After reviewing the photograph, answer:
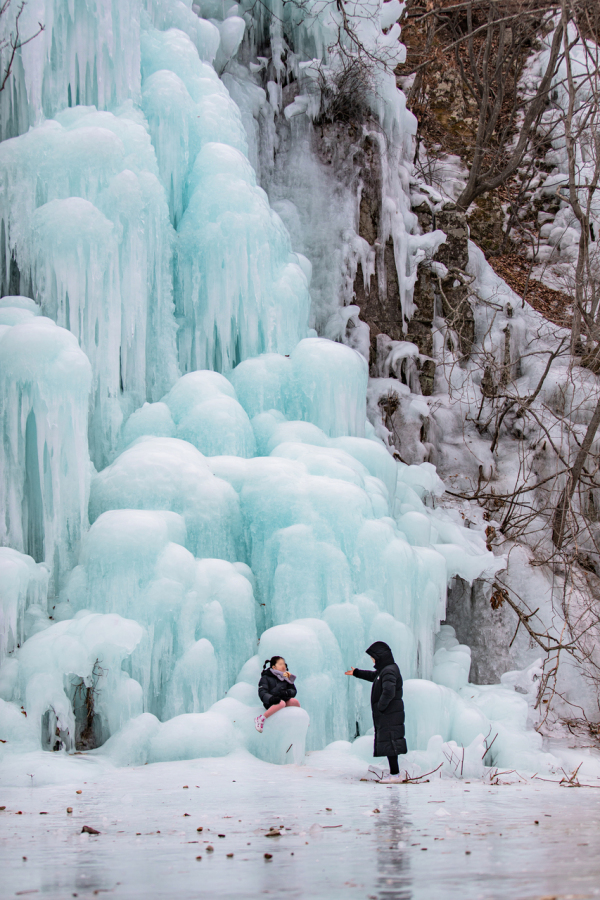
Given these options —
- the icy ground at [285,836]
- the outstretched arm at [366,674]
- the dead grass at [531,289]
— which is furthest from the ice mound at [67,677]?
Result: the dead grass at [531,289]

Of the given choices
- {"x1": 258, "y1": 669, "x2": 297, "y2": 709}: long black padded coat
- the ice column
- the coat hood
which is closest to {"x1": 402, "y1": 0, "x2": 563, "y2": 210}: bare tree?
the ice column

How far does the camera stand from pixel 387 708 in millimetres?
4996

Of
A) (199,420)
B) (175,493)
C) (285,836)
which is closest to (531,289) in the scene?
(199,420)

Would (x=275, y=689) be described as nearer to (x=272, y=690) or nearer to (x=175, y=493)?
(x=272, y=690)

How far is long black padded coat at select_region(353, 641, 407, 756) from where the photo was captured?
489 centimetres

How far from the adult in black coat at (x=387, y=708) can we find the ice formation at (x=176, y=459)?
0.56m

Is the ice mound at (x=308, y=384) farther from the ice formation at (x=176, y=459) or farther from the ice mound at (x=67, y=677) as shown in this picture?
the ice mound at (x=67, y=677)

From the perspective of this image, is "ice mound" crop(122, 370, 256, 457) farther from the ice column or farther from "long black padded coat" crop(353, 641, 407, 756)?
"long black padded coat" crop(353, 641, 407, 756)

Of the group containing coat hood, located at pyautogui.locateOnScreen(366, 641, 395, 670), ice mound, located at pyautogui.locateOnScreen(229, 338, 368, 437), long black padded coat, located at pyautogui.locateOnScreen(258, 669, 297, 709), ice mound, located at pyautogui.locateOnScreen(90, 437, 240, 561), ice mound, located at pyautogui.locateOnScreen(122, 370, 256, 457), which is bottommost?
long black padded coat, located at pyautogui.locateOnScreen(258, 669, 297, 709)

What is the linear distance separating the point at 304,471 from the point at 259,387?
1259 millimetres

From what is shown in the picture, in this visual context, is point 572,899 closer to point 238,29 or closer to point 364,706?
point 364,706

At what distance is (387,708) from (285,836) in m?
2.36

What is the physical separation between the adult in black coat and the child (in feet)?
1.78

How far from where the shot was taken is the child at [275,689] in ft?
17.4
